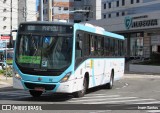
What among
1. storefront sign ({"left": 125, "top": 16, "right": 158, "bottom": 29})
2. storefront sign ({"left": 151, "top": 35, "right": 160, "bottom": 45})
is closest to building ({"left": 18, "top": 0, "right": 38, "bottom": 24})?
storefront sign ({"left": 125, "top": 16, "right": 158, "bottom": 29})

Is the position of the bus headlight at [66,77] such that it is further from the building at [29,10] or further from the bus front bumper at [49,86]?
the building at [29,10]

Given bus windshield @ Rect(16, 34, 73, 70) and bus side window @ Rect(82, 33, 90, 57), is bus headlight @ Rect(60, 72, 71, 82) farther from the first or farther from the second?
bus side window @ Rect(82, 33, 90, 57)

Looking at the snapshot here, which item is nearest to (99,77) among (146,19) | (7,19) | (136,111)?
(136,111)

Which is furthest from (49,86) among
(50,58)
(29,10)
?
(29,10)

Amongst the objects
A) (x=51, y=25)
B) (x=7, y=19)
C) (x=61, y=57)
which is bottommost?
(x=61, y=57)

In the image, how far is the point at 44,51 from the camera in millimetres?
15539

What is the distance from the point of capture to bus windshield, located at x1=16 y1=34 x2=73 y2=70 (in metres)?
15.4

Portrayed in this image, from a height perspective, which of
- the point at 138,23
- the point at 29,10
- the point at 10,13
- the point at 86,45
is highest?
the point at 29,10

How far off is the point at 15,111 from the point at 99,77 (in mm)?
7878

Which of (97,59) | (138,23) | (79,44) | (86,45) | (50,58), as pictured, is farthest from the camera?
(138,23)

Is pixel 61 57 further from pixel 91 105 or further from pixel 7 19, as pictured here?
pixel 7 19

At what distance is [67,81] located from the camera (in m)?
15.4

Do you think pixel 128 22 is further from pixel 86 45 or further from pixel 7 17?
pixel 7 17

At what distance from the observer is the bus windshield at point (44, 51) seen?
50.5 feet
